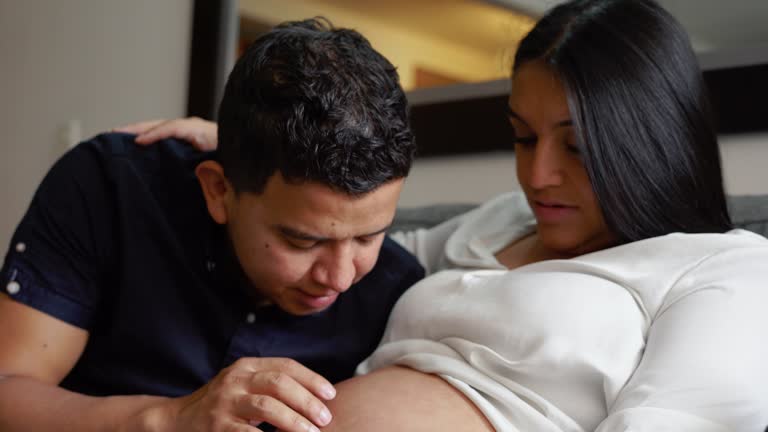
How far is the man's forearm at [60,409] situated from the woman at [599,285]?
254mm

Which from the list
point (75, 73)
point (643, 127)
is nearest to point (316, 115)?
point (643, 127)

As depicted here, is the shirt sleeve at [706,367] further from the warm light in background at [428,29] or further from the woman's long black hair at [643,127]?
the warm light in background at [428,29]

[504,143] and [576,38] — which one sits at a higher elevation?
[576,38]

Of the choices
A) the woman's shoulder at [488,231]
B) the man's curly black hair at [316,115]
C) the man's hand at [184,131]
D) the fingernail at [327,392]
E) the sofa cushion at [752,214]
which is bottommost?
the fingernail at [327,392]

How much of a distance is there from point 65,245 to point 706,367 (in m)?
0.85

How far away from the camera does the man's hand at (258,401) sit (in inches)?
36.5

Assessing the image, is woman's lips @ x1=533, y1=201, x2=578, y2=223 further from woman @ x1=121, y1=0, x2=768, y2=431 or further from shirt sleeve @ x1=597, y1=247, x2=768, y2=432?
shirt sleeve @ x1=597, y1=247, x2=768, y2=432

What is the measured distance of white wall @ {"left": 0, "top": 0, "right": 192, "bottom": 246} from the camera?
2.84 metres

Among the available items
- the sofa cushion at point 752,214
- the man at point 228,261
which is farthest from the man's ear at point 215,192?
the sofa cushion at point 752,214

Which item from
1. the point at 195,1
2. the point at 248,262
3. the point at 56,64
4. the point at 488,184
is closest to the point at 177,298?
the point at 248,262

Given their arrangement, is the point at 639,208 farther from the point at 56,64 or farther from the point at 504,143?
the point at 56,64

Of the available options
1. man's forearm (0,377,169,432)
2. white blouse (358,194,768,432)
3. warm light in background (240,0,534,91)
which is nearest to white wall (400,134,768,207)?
warm light in background (240,0,534,91)

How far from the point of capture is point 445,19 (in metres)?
2.33

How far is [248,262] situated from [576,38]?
1.87 ft
